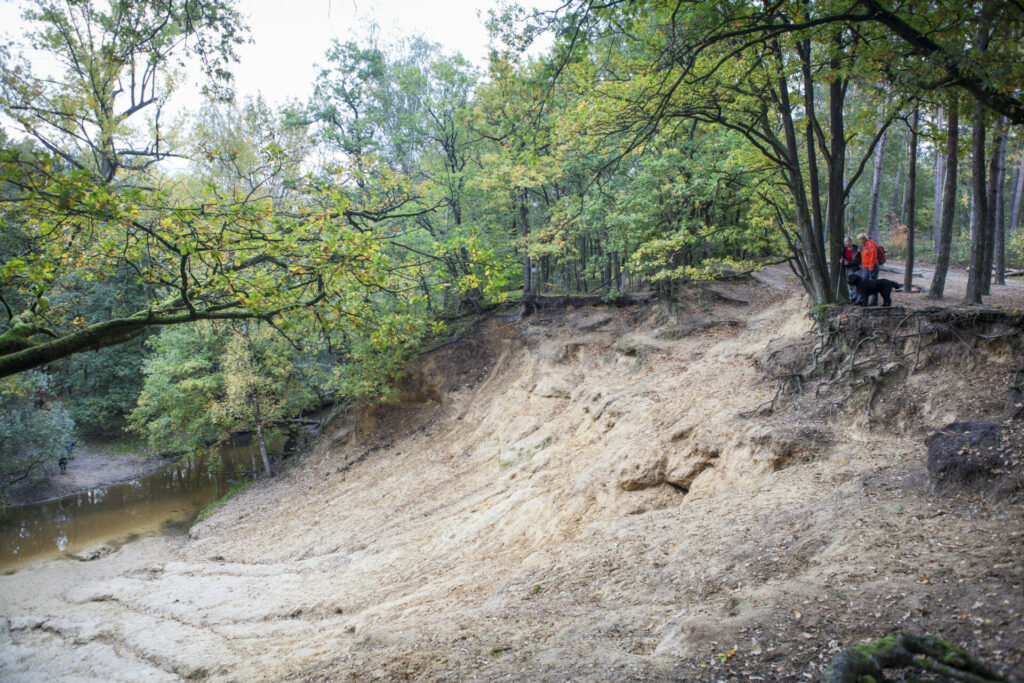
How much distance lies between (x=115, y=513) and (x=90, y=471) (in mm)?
6388

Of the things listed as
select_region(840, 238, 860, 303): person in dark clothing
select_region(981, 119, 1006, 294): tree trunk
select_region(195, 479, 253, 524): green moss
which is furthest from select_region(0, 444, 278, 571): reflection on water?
select_region(981, 119, 1006, 294): tree trunk

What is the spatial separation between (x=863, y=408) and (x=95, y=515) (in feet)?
80.2

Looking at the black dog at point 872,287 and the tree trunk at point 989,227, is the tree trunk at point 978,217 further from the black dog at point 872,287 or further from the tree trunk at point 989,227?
the black dog at point 872,287

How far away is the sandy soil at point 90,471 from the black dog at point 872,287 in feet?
93.5

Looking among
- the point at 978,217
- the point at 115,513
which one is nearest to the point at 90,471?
the point at 115,513

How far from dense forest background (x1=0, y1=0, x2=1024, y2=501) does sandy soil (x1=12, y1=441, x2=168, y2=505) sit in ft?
3.72

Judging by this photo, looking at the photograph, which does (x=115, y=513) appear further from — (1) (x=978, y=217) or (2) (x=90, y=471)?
(1) (x=978, y=217)

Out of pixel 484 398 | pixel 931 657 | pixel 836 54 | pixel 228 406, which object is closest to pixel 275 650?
pixel 931 657

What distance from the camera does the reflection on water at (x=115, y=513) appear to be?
1734cm

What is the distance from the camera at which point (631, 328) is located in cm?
1797

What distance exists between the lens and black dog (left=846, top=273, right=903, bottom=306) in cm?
1092

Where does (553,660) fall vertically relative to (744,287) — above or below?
below

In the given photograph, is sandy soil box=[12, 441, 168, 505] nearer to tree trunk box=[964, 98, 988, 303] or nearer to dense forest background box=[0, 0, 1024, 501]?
dense forest background box=[0, 0, 1024, 501]

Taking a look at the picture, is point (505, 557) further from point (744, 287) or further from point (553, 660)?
point (744, 287)
